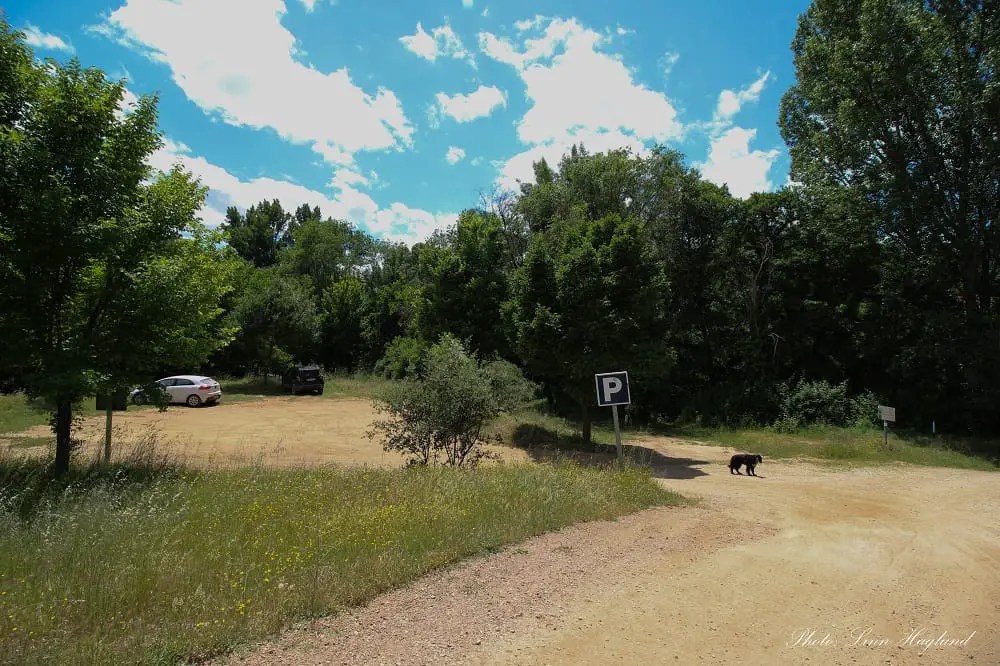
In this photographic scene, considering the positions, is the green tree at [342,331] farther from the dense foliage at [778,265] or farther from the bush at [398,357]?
the dense foliage at [778,265]

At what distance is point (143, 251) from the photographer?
8406 millimetres

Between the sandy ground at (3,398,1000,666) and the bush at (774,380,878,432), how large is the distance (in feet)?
61.0

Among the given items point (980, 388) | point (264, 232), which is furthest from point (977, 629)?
point (264, 232)

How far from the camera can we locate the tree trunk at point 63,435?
27.8 feet

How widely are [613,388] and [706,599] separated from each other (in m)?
5.91

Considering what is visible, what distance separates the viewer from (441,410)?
38.2 feet

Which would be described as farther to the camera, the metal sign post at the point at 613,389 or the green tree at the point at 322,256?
the green tree at the point at 322,256

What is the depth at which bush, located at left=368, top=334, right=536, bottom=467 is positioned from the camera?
1166cm

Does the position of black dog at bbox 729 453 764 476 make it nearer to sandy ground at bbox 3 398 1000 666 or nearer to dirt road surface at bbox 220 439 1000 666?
sandy ground at bbox 3 398 1000 666

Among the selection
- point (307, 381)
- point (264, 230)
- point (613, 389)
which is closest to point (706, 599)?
point (613, 389)

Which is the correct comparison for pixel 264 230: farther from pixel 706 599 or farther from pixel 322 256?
pixel 706 599

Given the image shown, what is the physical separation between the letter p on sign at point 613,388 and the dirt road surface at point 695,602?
2.81m

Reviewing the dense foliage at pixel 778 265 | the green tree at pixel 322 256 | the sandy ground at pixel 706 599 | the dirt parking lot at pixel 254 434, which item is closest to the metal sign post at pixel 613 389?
the sandy ground at pixel 706 599

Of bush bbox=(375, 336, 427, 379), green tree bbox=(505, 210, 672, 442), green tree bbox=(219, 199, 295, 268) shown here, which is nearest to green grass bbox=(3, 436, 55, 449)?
green tree bbox=(505, 210, 672, 442)
